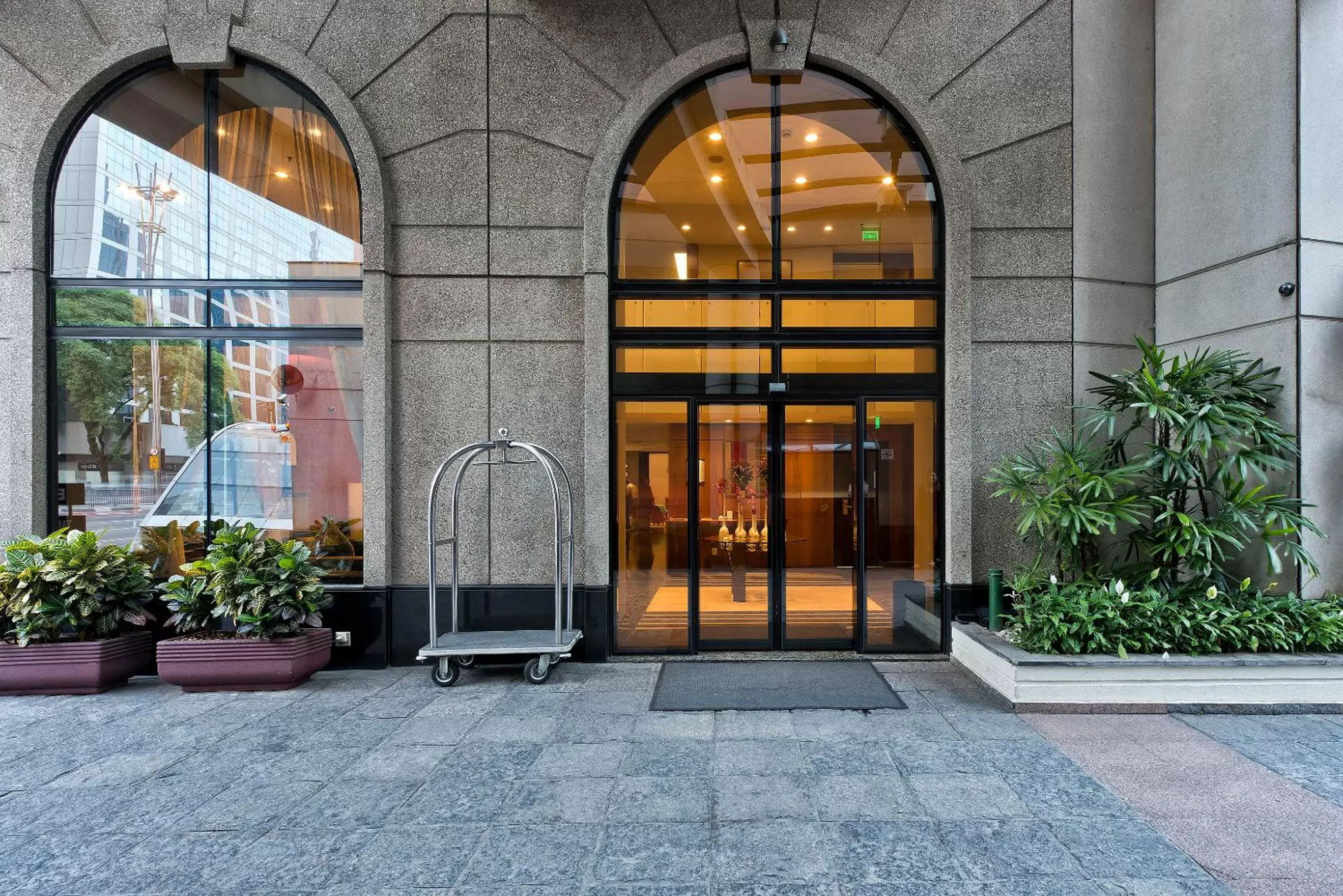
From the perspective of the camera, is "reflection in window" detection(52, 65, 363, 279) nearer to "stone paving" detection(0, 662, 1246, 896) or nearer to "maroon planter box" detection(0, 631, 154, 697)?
"maroon planter box" detection(0, 631, 154, 697)

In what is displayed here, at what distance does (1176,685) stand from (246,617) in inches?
320

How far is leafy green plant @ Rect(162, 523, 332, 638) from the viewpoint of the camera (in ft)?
18.9

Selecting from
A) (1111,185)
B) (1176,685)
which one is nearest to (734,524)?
(1176,685)

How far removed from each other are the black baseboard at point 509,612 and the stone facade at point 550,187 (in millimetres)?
200

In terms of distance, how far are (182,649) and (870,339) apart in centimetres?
745

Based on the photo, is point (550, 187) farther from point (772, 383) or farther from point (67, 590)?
point (67, 590)

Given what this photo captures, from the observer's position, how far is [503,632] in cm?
650

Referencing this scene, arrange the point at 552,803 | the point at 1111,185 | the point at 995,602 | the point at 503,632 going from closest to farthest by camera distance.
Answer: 1. the point at 552,803
2. the point at 995,602
3. the point at 503,632
4. the point at 1111,185

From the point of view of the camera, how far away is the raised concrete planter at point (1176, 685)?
17.0 ft

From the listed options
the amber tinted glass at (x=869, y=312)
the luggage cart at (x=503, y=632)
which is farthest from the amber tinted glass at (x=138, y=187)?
the amber tinted glass at (x=869, y=312)

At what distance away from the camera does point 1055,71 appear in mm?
6754

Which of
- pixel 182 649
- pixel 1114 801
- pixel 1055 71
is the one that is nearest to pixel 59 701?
pixel 182 649

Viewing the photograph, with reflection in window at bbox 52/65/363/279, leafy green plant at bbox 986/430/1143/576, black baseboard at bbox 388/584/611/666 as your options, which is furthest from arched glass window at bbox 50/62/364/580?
leafy green plant at bbox 986/430/1143/576

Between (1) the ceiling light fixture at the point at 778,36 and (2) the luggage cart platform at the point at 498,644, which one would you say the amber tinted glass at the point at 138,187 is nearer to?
(2) the luggage cart platform at the point at 498,644
